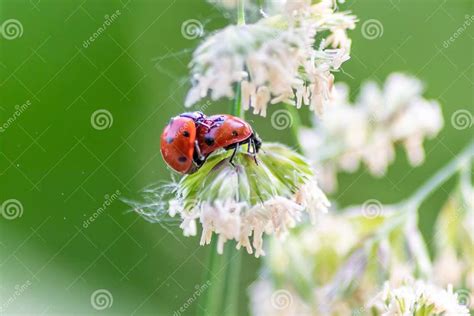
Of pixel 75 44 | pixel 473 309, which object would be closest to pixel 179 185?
pixel 473 309

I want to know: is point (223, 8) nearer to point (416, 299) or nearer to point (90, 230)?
point (416, 299)

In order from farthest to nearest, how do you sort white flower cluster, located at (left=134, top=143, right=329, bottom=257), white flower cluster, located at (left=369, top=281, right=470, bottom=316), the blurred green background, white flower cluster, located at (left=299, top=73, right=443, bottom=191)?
1. the blurred green background
2. white flower cluster, located at (left=299, top=73, right=443, bottom=191)
3. white flower cluster, located at (left=369, top=281, right=470, bottom=316)
4. white flower cluster, located at (left=134, top=143, right=329, bottom=257)

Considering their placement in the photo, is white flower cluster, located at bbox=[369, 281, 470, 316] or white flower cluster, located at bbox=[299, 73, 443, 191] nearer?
white flower cluster, located at bbox=[369, 281, 470, 316]

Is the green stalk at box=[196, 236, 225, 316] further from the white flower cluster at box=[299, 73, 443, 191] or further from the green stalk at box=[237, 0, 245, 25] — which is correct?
the white flower cluster at box=[299, 73, 443, 191]

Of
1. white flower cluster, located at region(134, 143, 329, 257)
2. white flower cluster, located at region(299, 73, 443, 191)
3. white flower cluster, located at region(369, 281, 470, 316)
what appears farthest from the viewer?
white flower cluster, located at region(299, 73, 443, 191)

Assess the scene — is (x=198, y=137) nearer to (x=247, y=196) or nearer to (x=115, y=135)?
(x=247, y=196)

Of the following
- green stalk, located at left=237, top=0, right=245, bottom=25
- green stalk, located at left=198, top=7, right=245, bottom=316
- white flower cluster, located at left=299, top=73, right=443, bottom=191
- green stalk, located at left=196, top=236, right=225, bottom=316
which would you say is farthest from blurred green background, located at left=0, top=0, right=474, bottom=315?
green stalk, located at left=237, top=0, right=245, bottom=25

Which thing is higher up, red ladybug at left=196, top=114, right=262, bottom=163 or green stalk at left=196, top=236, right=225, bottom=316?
red ladybug at left=196, top=114, right=262, bottom=163
